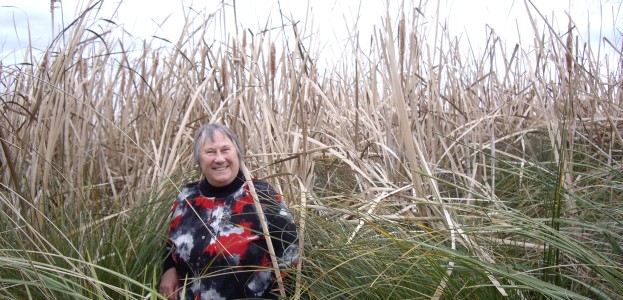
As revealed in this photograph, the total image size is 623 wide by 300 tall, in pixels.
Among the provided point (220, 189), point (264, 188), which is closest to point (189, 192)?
point (220, 189)

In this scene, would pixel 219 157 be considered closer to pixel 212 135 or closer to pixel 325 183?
pixel 212 135

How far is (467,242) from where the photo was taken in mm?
1629

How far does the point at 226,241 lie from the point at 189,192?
0.27m

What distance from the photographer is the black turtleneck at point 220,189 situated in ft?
7.72

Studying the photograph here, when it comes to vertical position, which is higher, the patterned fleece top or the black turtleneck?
the black turtleneck

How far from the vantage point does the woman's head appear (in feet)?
7.66

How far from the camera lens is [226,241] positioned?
7.23 feet

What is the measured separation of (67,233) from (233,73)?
96cm

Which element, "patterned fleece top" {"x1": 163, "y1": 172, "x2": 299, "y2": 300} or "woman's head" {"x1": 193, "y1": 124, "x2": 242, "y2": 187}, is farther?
"woman's head" {"x1": 193, "y1": 124, "x2": 242, "y2": 187}

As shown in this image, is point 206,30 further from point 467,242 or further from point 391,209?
point 467,242

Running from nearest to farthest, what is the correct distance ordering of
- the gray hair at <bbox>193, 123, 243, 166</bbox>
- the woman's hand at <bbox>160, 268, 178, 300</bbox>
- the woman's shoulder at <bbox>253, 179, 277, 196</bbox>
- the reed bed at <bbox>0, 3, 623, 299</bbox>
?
the reed bed at <bbox>0, 3, 623, 299</bbox> → the woman's shoulder at <bbox>253, 179, 277, 196</bbox> → the woman's hand at <bbox>160, 268, 178, 300</bbox> → the gray hair at <bbox>193, 123, 243, 166</bbox>

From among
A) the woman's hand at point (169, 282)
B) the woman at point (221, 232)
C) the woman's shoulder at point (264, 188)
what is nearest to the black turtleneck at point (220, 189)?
the woman at point (221, 232)

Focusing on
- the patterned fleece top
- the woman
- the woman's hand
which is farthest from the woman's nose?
the woman's hand

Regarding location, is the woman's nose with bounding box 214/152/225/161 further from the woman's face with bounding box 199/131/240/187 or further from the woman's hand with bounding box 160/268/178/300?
the woman's hand with bounding box 160/268/178/300
